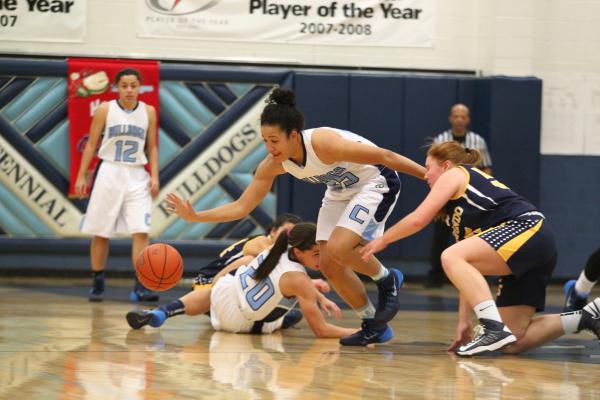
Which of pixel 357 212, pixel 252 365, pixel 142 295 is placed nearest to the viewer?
pixel 252 365

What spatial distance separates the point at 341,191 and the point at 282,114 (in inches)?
26.0

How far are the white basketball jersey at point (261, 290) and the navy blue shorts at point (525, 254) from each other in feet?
3.88

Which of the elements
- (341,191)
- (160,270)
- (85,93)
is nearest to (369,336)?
(341,191)

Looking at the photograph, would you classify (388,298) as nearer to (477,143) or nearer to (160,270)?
(160,270)

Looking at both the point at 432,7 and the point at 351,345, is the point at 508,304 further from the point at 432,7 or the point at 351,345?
the point at 432,7

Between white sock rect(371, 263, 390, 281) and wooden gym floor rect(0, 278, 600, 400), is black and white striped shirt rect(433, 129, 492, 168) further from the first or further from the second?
white sock rect(371, 263, 390, 281)

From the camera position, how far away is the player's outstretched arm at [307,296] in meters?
5.89

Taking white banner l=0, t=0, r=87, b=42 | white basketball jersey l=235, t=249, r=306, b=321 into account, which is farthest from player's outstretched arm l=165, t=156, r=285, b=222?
white banner l=0, t=0, r=87, b=42

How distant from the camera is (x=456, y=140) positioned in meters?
9.73

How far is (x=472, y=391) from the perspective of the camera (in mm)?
4180

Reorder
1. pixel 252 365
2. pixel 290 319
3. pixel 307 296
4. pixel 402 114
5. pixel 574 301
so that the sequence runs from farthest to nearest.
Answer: pixel 402 114
pixel 290 319
pixel 574 301
pixel 307 296
pixel 252 365

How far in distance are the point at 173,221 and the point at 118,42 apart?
177cm

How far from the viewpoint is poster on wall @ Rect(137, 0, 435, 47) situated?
10031mm

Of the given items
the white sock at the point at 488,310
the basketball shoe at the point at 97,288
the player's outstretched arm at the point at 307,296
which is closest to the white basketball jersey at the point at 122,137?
the basketball shoe at the point at 97,288
